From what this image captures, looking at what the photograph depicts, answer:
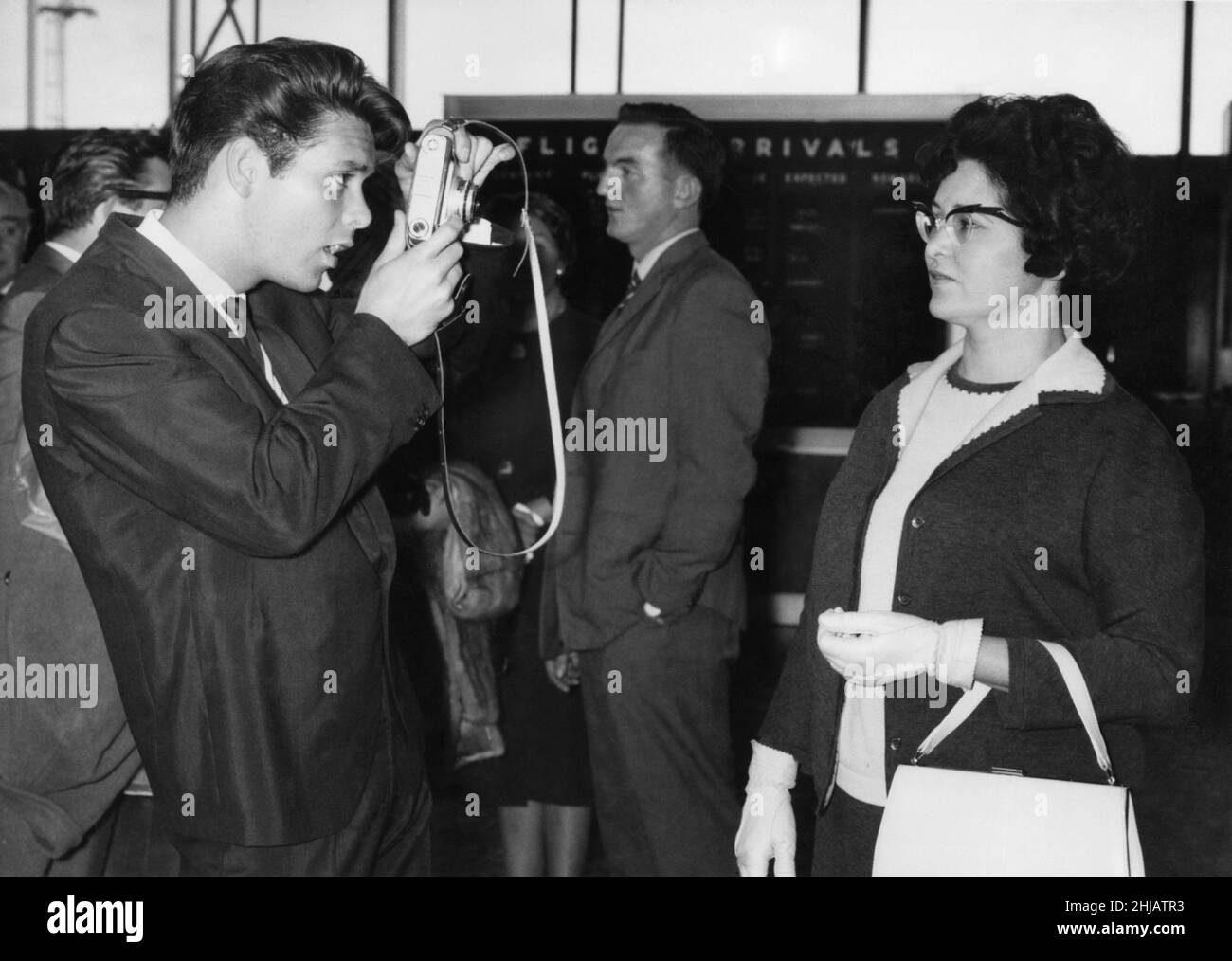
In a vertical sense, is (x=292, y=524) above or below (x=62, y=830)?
above

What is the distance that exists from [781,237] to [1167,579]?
421cm

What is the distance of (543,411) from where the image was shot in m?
3.19

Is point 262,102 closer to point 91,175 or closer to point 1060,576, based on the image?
point 1060,576

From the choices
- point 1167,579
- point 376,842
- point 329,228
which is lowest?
point 376,842

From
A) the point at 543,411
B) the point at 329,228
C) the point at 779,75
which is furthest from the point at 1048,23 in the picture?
the point at 329,228

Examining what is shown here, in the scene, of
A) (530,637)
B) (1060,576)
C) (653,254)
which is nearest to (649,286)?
(653,254)

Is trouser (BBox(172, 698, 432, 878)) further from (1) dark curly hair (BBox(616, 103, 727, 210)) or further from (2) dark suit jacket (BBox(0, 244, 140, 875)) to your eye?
(1) dark curly hair (BBox(616, 103, 727, 210))

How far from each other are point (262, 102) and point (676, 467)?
1.40m

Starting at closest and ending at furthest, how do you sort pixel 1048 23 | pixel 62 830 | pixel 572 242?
pixel 62 830 → pixel 572 242 → pixel 1048 23

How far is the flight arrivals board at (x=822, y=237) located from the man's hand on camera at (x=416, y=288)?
373cm

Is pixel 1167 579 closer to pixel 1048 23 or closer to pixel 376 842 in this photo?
pixel 376 842

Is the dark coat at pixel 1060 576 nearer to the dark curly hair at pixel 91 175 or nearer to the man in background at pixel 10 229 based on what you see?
the dark curly hair at pixel 91 175

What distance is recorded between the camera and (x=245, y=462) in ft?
4.64

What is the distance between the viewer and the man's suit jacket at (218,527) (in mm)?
1421
